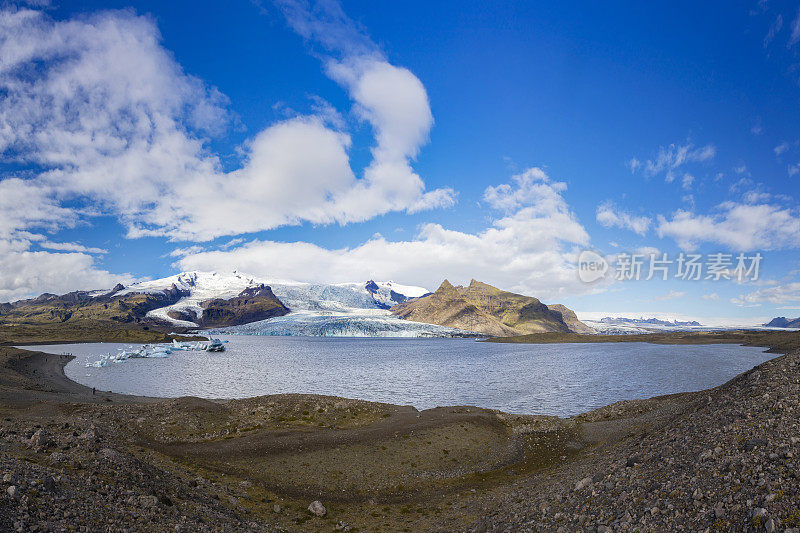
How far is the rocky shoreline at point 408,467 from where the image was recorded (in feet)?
42.0

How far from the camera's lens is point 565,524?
49.4 ft

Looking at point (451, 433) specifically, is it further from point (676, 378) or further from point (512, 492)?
point (676, 378)

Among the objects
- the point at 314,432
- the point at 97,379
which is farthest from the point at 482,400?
the point at 97,379

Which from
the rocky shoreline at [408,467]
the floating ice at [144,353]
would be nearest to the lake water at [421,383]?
the floating ice at [144,353]

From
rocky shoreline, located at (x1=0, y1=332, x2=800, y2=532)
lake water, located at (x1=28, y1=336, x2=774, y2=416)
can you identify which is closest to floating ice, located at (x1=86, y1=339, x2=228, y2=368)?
lake water, located at (x1=28, y1=336, x2=774, y2=416)

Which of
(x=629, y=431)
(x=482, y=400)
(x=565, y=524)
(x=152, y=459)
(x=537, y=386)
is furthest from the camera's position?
(x=537, y=386)

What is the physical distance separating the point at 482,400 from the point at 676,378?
189 feet

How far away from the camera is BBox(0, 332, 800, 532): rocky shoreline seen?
12.8 m

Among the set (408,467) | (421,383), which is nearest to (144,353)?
(421,383)

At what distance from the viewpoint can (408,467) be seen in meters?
29.2

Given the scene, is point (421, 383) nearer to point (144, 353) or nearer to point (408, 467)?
point (408, 467)

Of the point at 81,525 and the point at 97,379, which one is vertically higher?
the point at 81,525

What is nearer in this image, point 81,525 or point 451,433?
point 81,525

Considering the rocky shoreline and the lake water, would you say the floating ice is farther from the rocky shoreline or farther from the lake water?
the rocky shoreline
